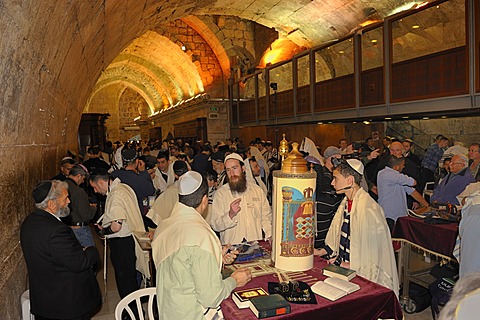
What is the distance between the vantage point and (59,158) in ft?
23.4

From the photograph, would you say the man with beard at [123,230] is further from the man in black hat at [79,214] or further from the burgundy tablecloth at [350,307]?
the burgundy tablecloth at [350,307]

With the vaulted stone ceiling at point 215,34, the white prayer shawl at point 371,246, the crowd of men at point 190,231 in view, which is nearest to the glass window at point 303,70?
the vaulted stone ceiling at point 215,34

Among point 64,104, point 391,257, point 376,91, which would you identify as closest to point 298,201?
point 391,257

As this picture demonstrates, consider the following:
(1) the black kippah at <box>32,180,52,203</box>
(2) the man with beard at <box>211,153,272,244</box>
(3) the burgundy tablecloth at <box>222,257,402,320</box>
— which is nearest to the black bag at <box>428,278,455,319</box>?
(3) the burgundy tablecloth at <box>222,257,402,320</box>

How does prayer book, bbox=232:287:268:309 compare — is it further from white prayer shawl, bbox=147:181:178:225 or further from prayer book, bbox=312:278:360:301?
white prayer shawl, bbox=147:181:178:225

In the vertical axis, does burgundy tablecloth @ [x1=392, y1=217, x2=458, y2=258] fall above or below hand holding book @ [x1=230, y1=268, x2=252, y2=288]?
below

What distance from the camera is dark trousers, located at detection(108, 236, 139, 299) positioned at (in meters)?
4.88

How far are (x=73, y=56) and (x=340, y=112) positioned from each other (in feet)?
27.8

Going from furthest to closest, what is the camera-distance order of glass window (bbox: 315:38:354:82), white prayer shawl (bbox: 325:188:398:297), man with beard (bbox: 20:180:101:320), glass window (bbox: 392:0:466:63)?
glass window (bbox: 315:38:354:82) → glass window (bbox: 392:0:466:63) → white prayer shawl (bbox: 325:188:398:297) → man with beard (bbox: 20:180:101:320)

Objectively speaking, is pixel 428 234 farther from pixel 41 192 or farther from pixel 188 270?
pixel 41 192

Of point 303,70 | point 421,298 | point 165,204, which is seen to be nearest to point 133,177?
point 165,204

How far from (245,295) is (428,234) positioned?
128 inches

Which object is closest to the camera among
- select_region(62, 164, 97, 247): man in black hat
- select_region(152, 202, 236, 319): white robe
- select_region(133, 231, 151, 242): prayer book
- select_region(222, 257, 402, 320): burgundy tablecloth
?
select_region(152, 202, 236, 319): white robe

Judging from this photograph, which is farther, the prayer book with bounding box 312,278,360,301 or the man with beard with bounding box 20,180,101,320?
the man with beard with bounding box 20,180,101,320
